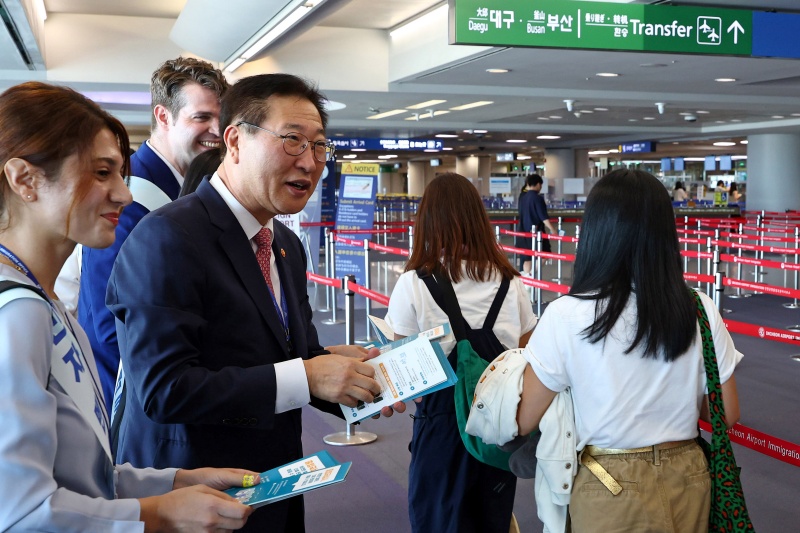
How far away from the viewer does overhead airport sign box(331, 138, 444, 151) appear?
912 inches

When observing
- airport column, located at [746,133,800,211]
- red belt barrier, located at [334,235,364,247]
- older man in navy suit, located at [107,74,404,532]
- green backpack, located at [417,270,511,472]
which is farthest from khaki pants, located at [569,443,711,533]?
airport column, located at [746,133,800,211]

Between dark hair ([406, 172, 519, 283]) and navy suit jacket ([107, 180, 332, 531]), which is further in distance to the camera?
dark hair ([406, 172, 519, 283])

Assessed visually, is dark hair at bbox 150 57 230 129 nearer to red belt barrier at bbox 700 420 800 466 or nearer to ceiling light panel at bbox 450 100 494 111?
red belt barrier at bbox 700 420 800 466

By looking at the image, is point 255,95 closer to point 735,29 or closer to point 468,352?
point 468,352

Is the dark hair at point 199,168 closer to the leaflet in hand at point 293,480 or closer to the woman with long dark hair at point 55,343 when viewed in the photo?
the woman with long dark hair at point 55,343

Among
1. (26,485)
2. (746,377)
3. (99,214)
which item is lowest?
(746,377)

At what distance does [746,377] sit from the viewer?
7.14m

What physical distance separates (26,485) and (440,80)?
10609 millimetres

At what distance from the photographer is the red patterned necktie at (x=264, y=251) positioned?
199 centimetres

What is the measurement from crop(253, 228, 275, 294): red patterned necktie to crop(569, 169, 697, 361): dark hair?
87 centimetres

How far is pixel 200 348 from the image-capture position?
176 cm

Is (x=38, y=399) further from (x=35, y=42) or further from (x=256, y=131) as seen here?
(x=35, y=42)

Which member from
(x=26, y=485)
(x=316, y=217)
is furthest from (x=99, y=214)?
(x=316, y=217)

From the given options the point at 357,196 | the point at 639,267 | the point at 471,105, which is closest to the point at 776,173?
the point at 471,105
